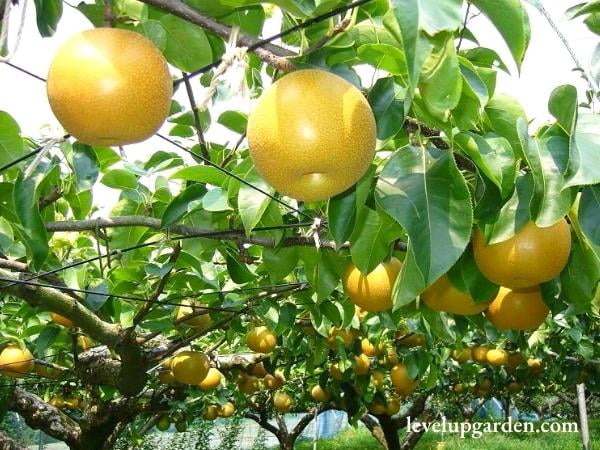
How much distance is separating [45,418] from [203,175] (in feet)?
11.7

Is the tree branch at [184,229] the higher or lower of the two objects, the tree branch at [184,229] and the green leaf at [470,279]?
the higher

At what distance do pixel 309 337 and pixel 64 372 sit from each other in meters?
1.49

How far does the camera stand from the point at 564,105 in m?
1.01

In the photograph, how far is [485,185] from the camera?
1104mm

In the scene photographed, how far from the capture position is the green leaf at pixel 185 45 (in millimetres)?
992

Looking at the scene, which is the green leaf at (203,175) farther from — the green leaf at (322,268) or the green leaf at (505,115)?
the green leaf at (505,115)

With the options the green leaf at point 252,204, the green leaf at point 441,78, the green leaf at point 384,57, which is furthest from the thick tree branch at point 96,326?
the green leaf at point 441,78

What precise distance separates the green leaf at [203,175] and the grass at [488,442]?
12774mm

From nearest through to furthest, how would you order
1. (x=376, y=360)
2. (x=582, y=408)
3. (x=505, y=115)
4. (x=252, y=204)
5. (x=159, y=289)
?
(x=505, y=115)
(x=252, y=204)
(x=159, y=289)
(x=376, y=360)
(x=582, y=408)

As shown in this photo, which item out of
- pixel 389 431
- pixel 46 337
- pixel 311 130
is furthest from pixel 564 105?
pixel 389 431

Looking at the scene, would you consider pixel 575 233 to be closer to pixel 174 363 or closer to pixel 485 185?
pixel 485 185

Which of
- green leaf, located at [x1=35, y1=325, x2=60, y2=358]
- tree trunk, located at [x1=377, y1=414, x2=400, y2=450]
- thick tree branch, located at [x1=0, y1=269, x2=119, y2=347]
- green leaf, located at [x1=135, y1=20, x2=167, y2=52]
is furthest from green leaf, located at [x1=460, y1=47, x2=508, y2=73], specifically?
tree trunk, located at [x1=377, y1=414, x2=400, y2=450]

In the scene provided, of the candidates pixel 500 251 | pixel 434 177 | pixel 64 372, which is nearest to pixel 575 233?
pixel 500 251

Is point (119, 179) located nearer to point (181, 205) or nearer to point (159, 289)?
point (181, 205)
